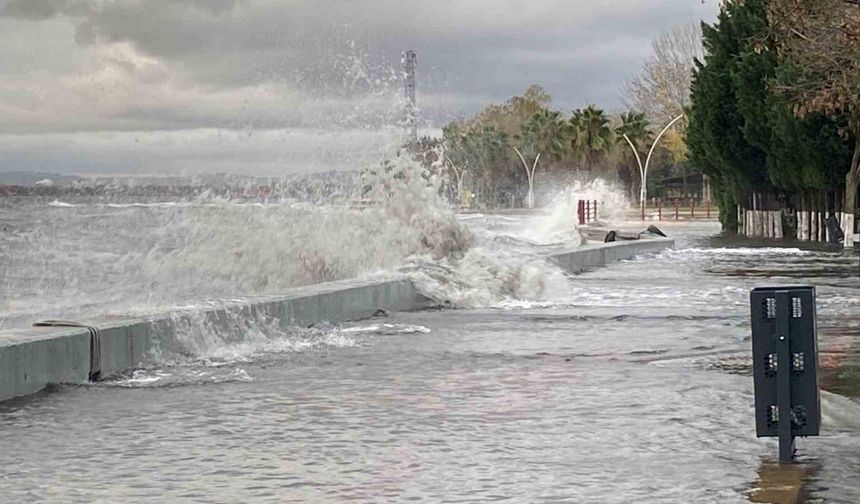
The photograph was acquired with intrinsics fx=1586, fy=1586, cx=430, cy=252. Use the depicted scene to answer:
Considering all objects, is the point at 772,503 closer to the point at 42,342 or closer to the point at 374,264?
the point at 42,342

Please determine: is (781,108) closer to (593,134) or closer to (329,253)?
(329,253)

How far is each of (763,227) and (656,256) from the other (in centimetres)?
2024

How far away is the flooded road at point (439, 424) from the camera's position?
7535mm

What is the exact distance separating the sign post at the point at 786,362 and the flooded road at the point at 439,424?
0.21m

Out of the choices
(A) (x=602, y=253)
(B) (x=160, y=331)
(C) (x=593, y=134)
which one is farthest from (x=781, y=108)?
(C) (x=593, y=134)

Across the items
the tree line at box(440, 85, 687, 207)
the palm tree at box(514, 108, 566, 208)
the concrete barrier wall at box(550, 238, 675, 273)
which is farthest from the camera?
the palm tree at box(514, 108, 566, 208)

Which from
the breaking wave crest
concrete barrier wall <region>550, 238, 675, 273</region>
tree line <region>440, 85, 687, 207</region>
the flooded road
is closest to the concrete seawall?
the flooded road

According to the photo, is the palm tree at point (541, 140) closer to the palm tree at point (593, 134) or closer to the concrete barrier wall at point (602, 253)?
the palm tree at point (593, 134)

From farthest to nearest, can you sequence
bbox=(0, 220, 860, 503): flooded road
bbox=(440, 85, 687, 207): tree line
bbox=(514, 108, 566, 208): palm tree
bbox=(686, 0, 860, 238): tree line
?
bbox=(514, 108, 566, 208): palm tree, bbox=(440, 85, 687, 207): tree line, bbox=(686, 0, 860, 238): tree line, bbox=(0, 220, 860, 503): flooded road

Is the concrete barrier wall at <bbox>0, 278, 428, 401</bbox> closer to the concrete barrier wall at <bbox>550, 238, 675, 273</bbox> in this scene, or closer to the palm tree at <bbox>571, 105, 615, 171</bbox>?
the concrete barrier wall at <bbox>550, 238, 675, 273</bbox>

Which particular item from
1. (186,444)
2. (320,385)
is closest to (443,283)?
(320,385)

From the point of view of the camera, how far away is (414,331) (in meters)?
16.7

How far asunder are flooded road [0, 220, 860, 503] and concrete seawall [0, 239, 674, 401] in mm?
232

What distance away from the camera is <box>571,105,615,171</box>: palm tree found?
13425cm
